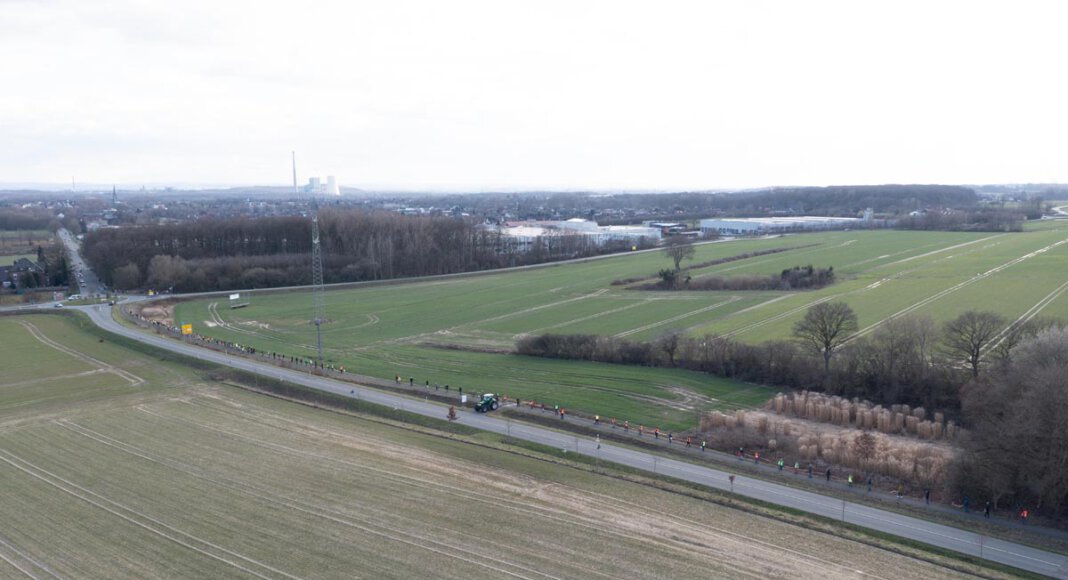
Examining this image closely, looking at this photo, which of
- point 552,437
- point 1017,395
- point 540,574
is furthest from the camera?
point 552,437

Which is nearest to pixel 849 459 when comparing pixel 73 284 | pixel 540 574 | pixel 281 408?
pixel 540 574

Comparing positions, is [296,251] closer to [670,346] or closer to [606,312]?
[606,312]

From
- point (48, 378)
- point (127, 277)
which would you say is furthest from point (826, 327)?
point (127, 277)

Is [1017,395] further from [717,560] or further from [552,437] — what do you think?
[552,437]

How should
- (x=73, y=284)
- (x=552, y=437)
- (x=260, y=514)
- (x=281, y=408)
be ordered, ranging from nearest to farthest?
1. (x=260, y=514)
2. (x=552, y=437)
3. (x=281, y=408)
4. (x=73, y=284)

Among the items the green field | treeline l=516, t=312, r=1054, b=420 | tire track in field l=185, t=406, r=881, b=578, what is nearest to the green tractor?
the green field

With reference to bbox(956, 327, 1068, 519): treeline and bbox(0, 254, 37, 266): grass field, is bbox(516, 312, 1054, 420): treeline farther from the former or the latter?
bbox(0, 254, 37, 266): grass field
